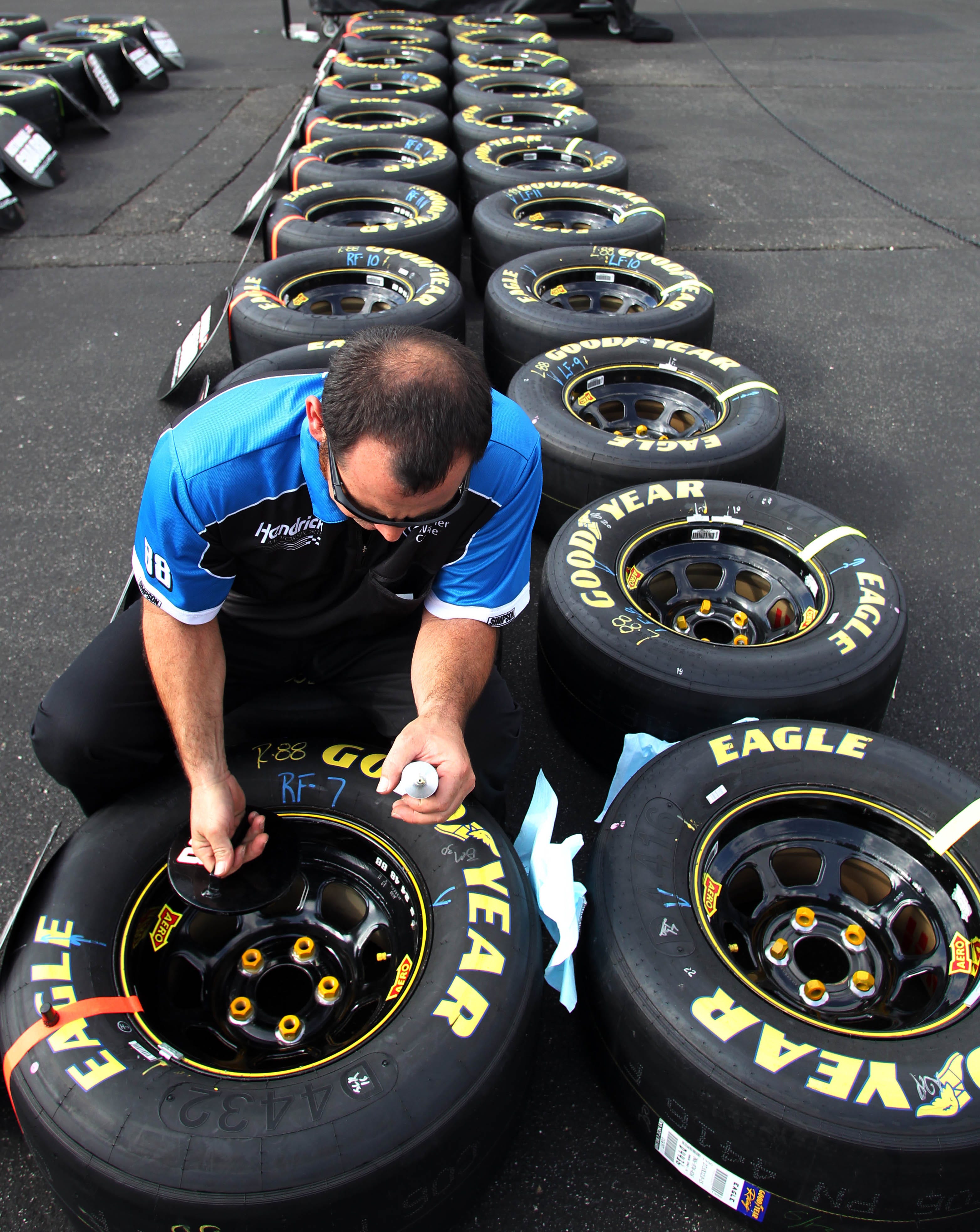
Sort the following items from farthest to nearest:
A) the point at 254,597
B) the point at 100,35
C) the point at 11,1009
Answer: the point at 100,35, the point at 254,597, the point at 11,1009

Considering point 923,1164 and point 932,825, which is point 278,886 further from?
point 932,825

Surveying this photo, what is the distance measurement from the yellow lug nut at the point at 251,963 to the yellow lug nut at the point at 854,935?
1.28 m

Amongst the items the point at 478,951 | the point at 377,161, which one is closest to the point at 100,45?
the point at 377,161

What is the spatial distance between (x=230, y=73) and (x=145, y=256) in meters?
5.60

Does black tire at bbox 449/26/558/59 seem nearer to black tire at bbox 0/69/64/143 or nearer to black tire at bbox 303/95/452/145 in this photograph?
black tire at bbox 303/95/452/145

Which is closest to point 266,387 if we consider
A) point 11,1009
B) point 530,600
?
point 11,1009

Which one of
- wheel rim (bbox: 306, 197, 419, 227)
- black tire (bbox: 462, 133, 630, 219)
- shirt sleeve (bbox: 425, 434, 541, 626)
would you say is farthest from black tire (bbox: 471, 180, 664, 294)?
shirt sleeve (bbox: 425, 434, 541, 626)

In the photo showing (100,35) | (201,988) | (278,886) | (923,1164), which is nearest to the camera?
(923,1164)

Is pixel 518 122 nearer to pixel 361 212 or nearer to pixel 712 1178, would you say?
pixel 361 212

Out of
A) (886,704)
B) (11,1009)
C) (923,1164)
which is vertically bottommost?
(886,704)

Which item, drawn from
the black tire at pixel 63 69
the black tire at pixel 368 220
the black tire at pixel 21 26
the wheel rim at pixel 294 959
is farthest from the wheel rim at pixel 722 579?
the black tire at pixel 21 26

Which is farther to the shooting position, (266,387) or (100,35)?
(100,35)

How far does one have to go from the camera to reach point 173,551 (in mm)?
1875

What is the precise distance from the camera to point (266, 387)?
191 centimetres
